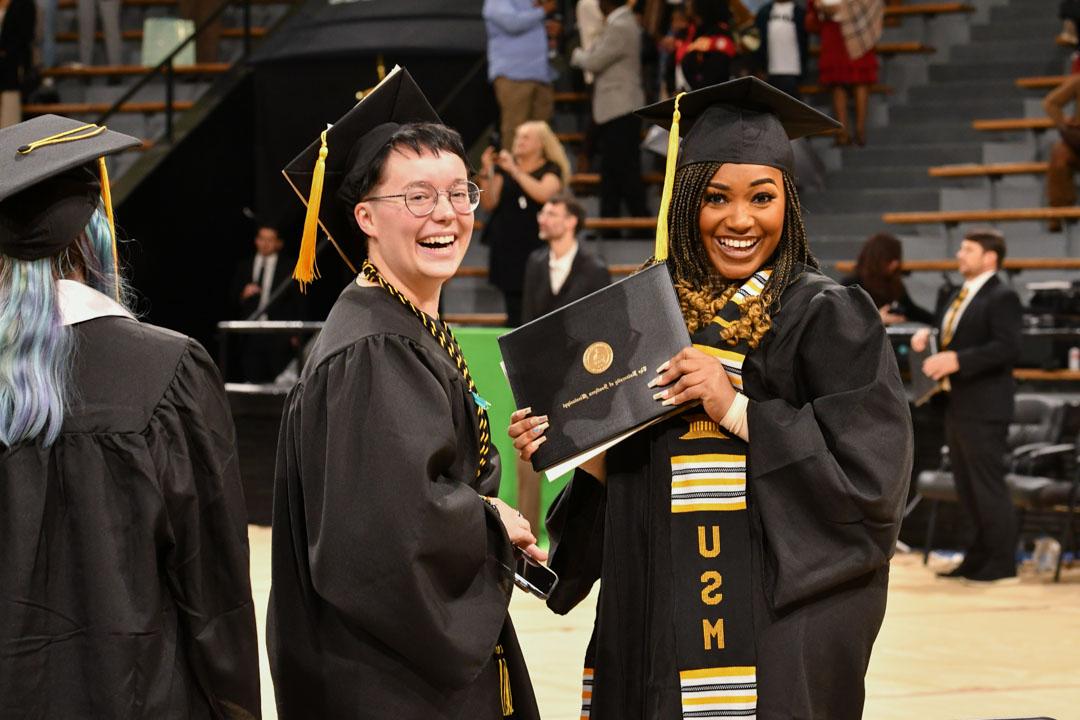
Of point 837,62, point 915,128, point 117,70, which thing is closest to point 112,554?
point 837,62

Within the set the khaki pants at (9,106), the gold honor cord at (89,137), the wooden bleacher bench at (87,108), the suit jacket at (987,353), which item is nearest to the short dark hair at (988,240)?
the suit jacket at (987,353)

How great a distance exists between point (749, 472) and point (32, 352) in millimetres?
1318

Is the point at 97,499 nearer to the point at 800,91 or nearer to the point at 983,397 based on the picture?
the point at 983,397

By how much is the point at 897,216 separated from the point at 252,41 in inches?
261

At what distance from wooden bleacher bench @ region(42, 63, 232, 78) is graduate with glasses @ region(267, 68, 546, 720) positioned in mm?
12295

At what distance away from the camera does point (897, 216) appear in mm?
11703

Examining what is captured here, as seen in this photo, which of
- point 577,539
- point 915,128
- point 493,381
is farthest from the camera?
point 915,128

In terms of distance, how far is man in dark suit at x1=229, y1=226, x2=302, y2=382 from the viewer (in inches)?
478

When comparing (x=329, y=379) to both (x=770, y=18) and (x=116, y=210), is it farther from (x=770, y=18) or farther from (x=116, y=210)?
(x=116, y=210)

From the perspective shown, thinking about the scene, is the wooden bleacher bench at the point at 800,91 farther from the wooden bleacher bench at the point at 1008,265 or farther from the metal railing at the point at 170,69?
the metal railing at the point at 170,69

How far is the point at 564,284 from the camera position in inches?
344

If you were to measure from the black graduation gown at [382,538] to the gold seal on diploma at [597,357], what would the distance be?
346 mm

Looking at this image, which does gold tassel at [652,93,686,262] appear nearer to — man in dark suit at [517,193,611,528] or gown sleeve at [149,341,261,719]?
gown sleeve at [149,341,261,719]

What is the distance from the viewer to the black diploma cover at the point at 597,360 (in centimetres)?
316
